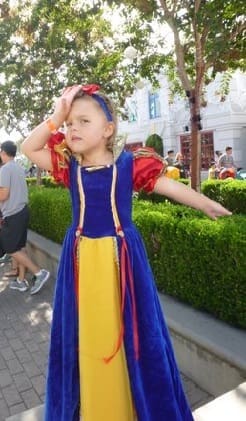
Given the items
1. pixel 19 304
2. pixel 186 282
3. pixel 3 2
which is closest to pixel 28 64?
pixel 3 2

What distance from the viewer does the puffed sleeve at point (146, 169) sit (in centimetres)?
208

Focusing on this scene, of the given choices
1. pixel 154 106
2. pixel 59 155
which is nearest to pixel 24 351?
pixel 59 155

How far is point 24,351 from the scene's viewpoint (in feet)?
13.3

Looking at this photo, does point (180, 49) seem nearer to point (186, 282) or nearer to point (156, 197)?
point (156, 197)

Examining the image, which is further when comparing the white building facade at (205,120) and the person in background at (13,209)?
the white building facade at (205,120)

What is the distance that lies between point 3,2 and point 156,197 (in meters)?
4.97

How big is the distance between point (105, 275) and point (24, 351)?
2.40m

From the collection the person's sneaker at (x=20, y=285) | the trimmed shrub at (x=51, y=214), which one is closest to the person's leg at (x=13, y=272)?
the person's sneaker at (x=20, y=285)

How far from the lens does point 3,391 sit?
337cm

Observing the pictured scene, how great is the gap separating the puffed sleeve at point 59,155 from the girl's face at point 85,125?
0.34 ft

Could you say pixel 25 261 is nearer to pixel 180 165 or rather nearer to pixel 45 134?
pixel 45 134

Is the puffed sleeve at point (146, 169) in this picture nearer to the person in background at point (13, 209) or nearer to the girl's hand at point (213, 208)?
the girl's hand at point (213, 208)

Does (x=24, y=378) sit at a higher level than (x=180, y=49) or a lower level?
lower

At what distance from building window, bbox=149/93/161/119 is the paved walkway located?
25.8 m
